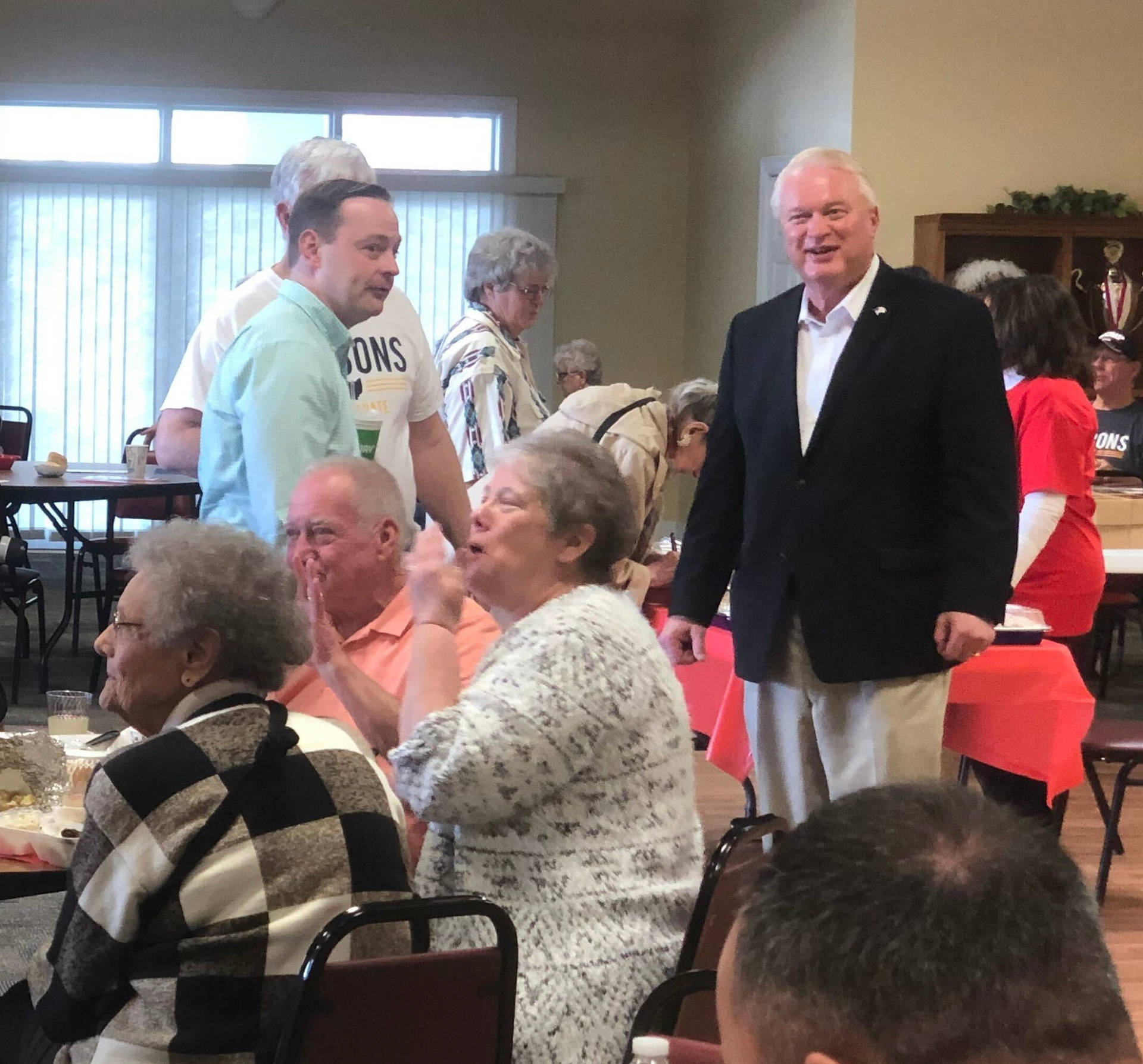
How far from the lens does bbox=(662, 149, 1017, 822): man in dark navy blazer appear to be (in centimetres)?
244

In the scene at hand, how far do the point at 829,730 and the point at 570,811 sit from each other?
95 centimetres

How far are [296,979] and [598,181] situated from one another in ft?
29.1

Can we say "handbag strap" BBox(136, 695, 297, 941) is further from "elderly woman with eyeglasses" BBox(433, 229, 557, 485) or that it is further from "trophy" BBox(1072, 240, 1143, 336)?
"trophy" BBox(1072, 240, 1143, 336)

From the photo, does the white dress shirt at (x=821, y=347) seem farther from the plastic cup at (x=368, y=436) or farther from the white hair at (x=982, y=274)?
the white hair at (x=982, y=274)

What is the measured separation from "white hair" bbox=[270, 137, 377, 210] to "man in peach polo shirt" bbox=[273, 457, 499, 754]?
88cm

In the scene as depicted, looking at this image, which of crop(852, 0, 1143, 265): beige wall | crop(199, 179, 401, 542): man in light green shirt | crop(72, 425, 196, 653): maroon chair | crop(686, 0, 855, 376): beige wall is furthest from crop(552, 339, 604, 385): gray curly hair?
crop(199, 179, 401, 542): man in light green shirt

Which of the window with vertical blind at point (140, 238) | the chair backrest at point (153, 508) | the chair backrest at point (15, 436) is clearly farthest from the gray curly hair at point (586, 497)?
the window with vertical blind at point (140, 238)

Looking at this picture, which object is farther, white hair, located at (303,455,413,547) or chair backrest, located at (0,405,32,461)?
chair backrest, located at (0,405,32,461)

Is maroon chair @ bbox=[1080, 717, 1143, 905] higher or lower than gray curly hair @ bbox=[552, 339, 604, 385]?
lower

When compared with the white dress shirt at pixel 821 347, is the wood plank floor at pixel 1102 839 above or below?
below

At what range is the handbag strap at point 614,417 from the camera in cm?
376

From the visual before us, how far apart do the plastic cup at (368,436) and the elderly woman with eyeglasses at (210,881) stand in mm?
1248

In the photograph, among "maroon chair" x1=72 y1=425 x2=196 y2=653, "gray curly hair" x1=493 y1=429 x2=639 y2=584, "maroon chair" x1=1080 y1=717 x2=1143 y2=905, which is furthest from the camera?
"maroon chair" x1=72 y1=425 x2=196 y2=653

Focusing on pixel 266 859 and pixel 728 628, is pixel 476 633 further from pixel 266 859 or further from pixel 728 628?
pixel 728 628
